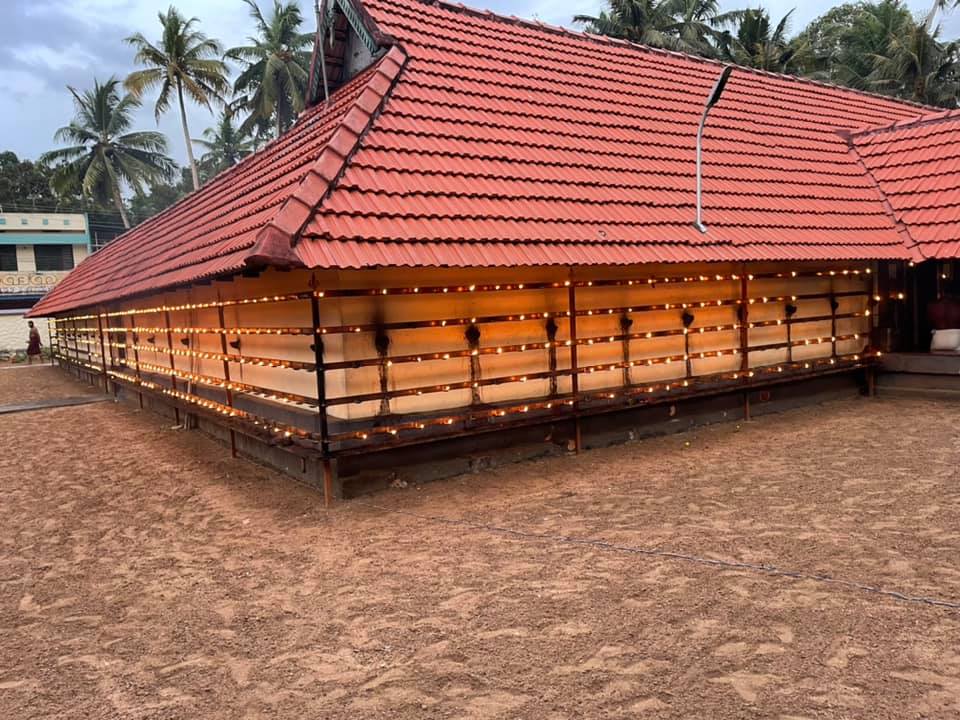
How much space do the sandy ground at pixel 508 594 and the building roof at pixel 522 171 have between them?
2.27 meters

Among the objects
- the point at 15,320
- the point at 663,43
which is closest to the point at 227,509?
the point at 663,43

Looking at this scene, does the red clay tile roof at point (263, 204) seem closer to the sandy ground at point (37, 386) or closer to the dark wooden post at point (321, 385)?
the dark wooden post at point (321, 385)

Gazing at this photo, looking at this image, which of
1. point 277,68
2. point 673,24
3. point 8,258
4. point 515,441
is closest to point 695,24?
point 673,24

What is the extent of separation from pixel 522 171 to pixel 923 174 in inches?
302

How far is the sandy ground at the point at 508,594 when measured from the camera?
10.5ft

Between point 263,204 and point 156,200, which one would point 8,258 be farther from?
point 263,204

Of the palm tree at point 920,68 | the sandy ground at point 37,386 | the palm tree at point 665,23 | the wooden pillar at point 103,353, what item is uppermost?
the palm tree at point 665,23

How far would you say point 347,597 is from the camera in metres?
4.34

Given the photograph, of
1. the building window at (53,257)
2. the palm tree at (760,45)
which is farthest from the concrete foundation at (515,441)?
the building window at (53,257)

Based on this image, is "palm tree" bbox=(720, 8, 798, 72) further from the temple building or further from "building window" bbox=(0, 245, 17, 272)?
"building window" bbox=(0, 245, 17, 272)

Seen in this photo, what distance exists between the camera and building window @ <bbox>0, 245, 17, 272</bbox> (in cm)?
3559

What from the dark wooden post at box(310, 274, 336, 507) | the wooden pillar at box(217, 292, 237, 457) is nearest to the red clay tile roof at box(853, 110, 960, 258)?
the dark wooden post at box(310, 274, 336, 507)

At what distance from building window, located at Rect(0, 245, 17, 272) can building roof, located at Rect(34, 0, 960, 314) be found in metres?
29.3

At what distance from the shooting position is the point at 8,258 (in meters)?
35.8
